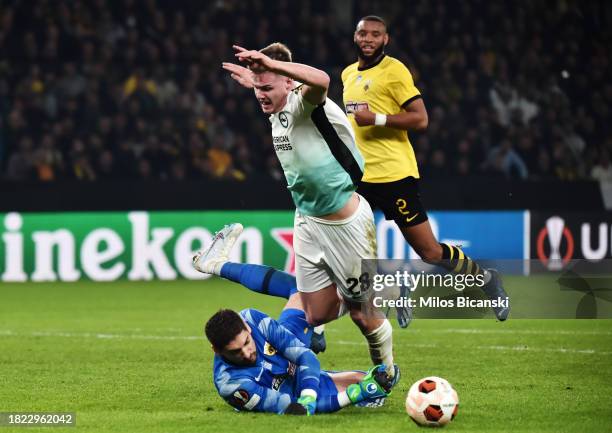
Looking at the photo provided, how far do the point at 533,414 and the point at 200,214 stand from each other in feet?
27.4

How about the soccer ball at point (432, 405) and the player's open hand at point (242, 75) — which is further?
the player's open hand at point (242, 75)

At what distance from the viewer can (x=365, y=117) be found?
7.82 m

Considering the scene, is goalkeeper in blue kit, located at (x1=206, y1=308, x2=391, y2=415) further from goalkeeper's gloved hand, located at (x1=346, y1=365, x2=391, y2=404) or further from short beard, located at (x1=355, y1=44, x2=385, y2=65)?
short beard, located at (x1=355, y1=44, x2=385, y2=65)

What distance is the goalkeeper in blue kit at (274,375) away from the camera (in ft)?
19.9

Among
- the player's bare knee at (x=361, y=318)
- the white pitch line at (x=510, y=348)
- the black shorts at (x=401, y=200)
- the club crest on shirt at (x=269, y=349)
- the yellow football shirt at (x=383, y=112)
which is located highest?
the yellow football shirt at (x=383, y=112)

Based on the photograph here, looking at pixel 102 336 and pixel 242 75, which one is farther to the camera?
pixel 102 336

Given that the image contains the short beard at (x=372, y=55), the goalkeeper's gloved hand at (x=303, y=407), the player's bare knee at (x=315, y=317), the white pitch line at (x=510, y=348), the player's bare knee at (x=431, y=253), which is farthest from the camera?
the white pitch line at (x=510, y=348)

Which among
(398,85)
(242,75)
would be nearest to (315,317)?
(242,75)

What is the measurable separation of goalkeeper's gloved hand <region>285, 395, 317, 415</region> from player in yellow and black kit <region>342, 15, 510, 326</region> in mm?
2222

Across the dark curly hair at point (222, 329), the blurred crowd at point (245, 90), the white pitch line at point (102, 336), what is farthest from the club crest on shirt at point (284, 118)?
the blurred crowd at point (245, 90)

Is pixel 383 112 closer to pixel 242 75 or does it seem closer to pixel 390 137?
pixel 390 137

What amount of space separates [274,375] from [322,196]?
103 cm

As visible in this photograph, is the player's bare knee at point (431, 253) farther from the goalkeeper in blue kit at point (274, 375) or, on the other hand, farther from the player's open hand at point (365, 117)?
the goalkeeper in blue kit at point (274, 375)

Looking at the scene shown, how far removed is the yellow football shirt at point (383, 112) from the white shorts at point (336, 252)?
1341 mm
